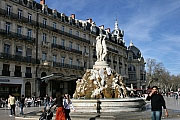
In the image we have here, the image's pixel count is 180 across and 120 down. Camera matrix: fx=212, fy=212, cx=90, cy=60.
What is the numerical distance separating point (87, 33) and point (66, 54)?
901 centimetres

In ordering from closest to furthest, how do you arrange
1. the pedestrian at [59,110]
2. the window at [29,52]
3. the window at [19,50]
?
the pedestrian at [59,110]
the window at [19,50]
the window at [29,52]

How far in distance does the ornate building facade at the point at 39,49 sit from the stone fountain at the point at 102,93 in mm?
13277

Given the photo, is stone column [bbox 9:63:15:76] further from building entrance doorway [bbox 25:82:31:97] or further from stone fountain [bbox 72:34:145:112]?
stone fountain [bbox 72:34:145:112]

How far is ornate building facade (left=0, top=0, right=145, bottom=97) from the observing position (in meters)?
28.7

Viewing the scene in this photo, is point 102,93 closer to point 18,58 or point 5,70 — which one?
point 5,70

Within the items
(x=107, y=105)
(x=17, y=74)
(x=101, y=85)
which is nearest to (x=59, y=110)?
(x=107, y=105)

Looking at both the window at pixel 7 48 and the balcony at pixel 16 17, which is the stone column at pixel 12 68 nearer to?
the window at pixel 7 48

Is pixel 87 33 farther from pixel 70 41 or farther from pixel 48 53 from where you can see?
pixel 48 53

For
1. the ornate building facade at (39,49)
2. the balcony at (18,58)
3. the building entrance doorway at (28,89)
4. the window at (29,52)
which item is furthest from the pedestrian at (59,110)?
the window at (29,52)

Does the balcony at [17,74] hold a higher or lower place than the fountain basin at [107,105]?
higher

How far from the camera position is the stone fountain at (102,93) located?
13.1 metres

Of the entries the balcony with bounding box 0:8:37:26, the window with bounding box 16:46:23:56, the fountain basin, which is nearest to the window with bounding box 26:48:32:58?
the window with bounding box 16:46:23:56

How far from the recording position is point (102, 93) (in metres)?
15.6

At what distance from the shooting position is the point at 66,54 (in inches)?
1503
